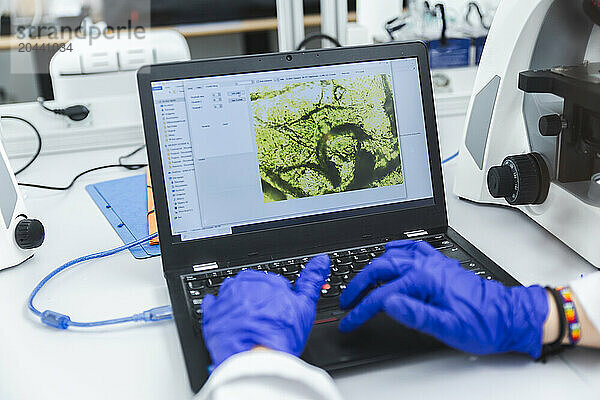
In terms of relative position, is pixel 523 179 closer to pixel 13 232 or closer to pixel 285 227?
pixel 285 227

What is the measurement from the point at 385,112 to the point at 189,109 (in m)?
0.27

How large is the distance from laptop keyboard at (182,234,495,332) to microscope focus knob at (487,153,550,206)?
120 millimetres

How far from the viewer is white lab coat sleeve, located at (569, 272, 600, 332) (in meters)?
0.61

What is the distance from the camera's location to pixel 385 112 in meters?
0.84

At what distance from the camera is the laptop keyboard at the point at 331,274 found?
0.69m

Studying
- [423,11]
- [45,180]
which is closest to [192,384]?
[45,180]

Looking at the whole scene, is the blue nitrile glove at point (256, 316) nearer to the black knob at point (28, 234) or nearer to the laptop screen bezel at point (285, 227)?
the laptop screen bezel at point (285, 227)

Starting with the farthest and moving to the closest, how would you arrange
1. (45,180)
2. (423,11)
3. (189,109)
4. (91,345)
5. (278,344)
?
(423,11) < (45,180) < (189,109) < (91,345) < (278,344)

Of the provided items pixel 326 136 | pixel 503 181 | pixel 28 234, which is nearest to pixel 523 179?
pixel 503 181

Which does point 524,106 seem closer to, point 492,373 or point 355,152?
point 355,152

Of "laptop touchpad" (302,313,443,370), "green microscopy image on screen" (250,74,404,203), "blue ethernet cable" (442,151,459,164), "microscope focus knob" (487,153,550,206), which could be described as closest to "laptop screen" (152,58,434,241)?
"green microscopy image on screen" (250,74,404,203)

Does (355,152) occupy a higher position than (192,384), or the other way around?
(355,152)

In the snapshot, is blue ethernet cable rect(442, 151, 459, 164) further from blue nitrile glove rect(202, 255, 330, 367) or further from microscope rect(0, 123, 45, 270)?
microscope rect(0, 123, 45, 270)

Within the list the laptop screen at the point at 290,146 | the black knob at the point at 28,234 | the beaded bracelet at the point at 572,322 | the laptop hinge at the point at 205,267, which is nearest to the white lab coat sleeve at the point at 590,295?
the beaded bracelet at the point at 572,322
